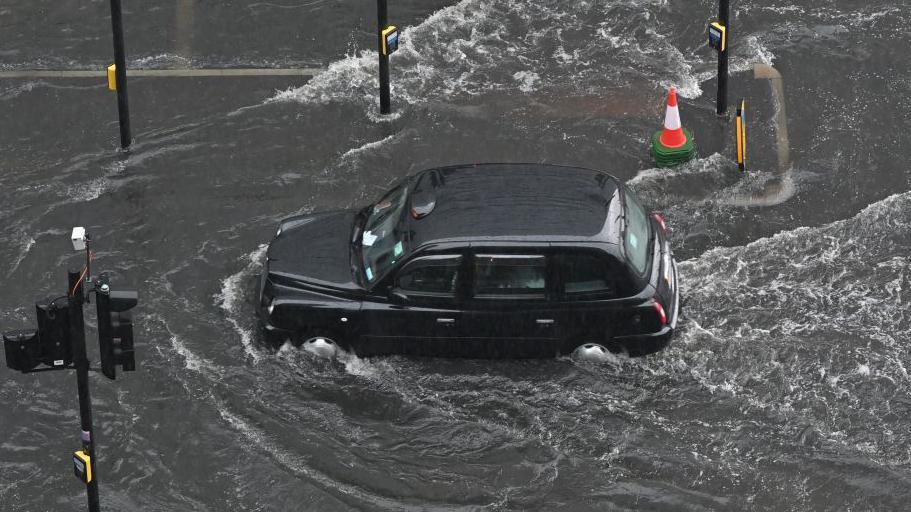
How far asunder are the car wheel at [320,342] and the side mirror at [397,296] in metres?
0.72

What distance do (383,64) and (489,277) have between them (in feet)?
15.9

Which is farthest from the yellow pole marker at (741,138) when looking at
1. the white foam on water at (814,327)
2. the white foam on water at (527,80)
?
the white foam on water at (527,80)

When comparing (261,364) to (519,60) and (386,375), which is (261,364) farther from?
(519,60)

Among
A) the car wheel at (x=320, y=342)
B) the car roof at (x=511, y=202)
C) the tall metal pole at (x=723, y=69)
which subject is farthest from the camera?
the tall metal pole at (x=723, y=69)

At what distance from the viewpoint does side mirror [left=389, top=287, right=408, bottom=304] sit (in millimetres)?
12461

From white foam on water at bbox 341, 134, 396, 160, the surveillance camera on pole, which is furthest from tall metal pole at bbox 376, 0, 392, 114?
the surveillance camera on pole

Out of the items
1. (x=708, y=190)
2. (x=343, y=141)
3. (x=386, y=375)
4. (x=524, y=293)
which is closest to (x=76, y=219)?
(x=343, y=141)

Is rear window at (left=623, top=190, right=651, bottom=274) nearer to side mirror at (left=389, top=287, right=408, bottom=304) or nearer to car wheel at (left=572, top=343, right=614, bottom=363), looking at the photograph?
car wheel at (left=572, top=343, right=614, bottom=363)

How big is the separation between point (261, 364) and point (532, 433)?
2750 mm

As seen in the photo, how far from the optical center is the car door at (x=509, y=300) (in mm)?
12242

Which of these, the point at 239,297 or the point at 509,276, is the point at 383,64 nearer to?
the point at 239,297

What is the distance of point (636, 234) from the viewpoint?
42.0 ft

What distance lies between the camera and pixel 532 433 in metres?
12.1

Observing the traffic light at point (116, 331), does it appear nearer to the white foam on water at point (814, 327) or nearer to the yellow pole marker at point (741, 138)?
the white foam on water at point (814, 327)
